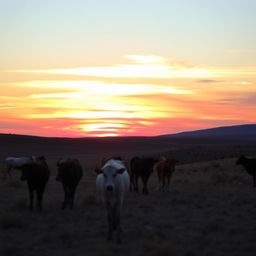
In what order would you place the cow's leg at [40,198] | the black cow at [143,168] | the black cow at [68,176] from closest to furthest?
the cow's leg at [40,198]
the black cow at [68,176]
the black cow at [143,168]

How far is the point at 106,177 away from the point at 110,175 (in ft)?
0.37

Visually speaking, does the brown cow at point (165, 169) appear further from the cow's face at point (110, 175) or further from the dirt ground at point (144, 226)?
the cow's face at point (110, 175)

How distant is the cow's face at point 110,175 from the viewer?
38.9ft

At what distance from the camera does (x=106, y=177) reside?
39.5ft

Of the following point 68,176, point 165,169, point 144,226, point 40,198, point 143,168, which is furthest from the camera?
point 165,169

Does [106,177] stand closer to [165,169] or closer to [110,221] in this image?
[110,221]

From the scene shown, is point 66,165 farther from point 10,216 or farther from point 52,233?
point 52,233

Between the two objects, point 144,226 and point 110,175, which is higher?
point 110,175

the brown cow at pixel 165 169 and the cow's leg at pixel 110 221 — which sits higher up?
the brown cow at pixel 165 169

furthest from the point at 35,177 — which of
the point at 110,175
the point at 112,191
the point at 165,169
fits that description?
the point at 165,169

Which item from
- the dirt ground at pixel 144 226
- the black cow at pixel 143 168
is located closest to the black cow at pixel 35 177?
the dirt ground at pixel 144 226

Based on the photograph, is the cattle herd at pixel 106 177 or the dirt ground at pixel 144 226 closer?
the dirt ground at pixel 144 226

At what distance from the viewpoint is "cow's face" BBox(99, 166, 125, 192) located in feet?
38.9

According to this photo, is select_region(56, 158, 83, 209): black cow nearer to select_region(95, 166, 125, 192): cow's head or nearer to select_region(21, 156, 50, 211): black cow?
select_region(21, 156, 50, 211): black cow
